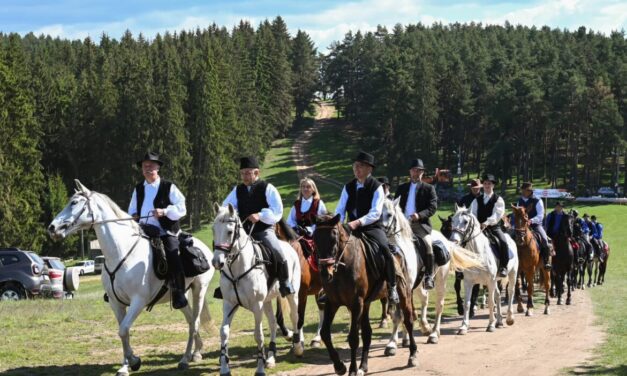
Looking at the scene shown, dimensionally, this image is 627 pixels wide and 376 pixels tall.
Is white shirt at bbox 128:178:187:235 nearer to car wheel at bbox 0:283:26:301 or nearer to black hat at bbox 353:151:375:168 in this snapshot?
black hat at bbox 353:151:375:168

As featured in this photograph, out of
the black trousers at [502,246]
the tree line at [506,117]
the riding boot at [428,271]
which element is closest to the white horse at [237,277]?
the riding boot at [428,271]

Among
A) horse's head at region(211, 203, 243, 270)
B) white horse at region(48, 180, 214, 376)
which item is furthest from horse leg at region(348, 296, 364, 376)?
white horse at region(48, 180, 214, 376)

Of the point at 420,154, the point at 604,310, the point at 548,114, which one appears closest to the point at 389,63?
the point at 420,154

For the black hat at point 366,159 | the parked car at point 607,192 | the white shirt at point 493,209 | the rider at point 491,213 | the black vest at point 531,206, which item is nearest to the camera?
the black hat at point 366,159

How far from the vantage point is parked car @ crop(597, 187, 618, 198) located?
280 feet

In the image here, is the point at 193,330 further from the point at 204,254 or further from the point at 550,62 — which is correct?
the point at 550,62

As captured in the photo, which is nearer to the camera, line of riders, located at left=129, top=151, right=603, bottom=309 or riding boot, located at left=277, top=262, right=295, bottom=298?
line of riders, located at left=129, top=151, right=603, bottom=309

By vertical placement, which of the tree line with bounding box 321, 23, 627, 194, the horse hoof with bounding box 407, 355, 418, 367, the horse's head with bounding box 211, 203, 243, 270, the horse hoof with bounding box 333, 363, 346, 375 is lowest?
the horse hoof with bounding box 407, 355, 418, 367

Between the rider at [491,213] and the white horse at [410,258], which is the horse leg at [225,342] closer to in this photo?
the white horse at [410,258]

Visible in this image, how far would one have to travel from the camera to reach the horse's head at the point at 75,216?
10.7 m

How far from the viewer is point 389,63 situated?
99688 millimetres

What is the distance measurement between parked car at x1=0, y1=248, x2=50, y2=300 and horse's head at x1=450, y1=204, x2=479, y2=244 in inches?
618

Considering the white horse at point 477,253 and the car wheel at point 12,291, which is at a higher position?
the white horse at point 477,253

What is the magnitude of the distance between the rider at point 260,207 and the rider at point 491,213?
700 cm
